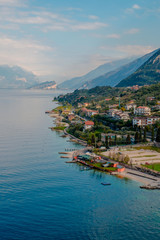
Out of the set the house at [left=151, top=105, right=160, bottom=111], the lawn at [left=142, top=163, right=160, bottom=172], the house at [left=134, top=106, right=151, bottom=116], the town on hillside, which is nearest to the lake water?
the lawn at [left=142, top=163, right=160, bottom=172]

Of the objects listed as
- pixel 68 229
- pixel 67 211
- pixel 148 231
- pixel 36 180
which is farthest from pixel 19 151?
pixel 148 231

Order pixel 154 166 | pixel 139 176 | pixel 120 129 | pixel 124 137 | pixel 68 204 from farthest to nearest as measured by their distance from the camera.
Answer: pixel 120 129
pixel 124 137
pixel 154 166
pixel 139 176
pixel 68 204

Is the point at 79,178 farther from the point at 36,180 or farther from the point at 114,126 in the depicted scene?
the point at 114,126

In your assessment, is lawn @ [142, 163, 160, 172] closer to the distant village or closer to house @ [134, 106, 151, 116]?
the distant village

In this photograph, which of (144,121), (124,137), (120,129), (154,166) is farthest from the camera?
(120,129)

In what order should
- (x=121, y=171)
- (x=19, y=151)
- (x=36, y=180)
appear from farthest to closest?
(x=19, y=151) → (x=121, y=171) → (x=36, y=180)

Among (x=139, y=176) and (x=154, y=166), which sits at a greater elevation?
(x=154, y=166)

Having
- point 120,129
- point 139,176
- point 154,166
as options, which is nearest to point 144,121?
point 120,129

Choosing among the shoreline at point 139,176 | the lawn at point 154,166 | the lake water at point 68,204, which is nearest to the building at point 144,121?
the lawn at point 154,166

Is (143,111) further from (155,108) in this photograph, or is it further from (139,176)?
(139,176)
